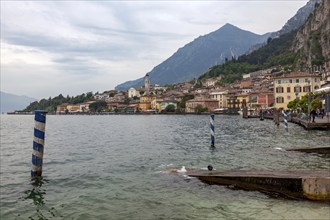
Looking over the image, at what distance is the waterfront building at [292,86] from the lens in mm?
102188

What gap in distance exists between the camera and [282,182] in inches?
467

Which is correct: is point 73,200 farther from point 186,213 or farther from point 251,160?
point 251,160

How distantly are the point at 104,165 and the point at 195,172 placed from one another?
7259mm

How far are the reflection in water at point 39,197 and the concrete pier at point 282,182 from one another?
5766 millimetres

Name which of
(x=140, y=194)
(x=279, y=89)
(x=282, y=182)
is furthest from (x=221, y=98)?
(x=282, y=182)

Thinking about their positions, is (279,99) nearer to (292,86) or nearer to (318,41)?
(292,86)

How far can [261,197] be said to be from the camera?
11578 mm

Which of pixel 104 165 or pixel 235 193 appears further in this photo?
pixel 104 165

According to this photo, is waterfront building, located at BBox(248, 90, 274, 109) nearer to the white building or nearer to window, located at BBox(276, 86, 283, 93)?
window, located at BBox(276, 86, 283, 93)

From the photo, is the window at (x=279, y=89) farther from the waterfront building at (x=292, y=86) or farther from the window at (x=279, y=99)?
the window at (x=279, y=99)

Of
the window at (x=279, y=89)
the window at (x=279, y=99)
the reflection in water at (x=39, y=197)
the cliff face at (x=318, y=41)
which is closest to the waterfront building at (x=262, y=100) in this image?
the window at (x=279, y=99)

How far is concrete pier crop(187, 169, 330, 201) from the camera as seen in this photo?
11.0m

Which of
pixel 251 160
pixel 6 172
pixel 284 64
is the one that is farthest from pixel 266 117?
pixel 284 64

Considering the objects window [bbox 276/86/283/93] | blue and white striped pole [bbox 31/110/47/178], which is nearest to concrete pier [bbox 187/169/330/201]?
blue and white striped pole [bbox 31/110/47/178]
